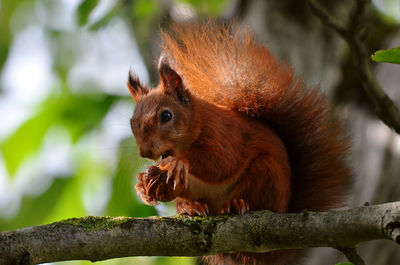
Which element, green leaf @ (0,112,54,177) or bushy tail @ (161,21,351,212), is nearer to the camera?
bushy tail @ (161,21,351,212)

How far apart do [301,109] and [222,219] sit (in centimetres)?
62

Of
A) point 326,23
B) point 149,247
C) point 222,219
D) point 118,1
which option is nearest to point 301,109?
point 326,23

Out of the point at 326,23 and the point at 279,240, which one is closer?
the point at 279,240

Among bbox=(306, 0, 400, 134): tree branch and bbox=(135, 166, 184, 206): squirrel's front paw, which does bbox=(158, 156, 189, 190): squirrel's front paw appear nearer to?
bbox=(135, 166, 184, 206): squirrel's front paw

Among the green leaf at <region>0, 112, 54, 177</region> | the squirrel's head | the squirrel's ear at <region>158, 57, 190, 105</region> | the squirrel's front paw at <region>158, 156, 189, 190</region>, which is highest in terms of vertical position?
the squirrel's ear at <region>158, 57, 190, 105</region>

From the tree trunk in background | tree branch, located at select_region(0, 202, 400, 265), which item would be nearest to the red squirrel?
tree branch, located at select_region(0, 202, 400, 265)

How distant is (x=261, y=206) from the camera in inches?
68.5

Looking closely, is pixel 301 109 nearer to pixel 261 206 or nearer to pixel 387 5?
pixel 261 206

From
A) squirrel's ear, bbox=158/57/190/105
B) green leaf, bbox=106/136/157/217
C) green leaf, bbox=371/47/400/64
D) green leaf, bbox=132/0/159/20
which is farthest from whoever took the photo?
green leaf, bbox=132/0/159/20

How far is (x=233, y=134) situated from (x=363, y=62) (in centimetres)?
57

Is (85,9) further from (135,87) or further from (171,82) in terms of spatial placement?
(171,82)

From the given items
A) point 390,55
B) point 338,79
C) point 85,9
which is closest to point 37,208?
point 85,9

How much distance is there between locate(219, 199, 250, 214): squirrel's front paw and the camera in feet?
5.54

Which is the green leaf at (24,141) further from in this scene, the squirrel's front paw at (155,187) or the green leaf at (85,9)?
the squirrel's front paw at (155,187)
